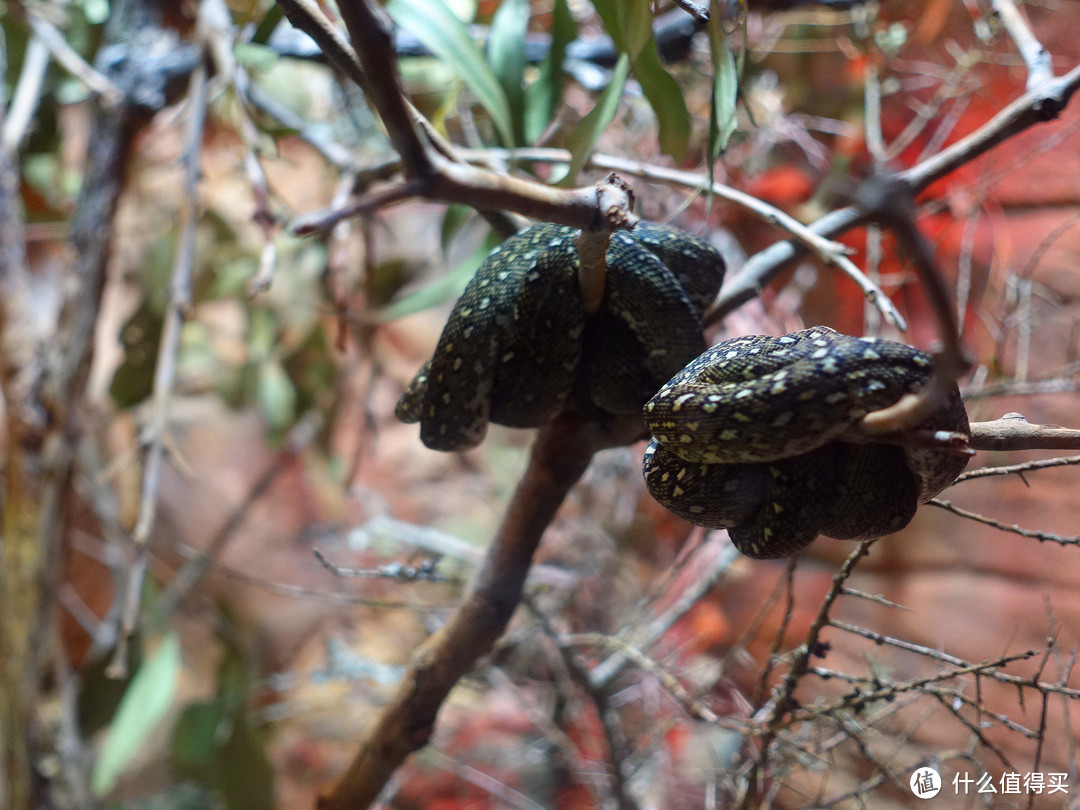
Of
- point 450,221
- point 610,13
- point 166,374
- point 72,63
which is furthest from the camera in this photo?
point 72,63

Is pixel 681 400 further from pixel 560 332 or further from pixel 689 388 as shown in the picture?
pixel 560 332

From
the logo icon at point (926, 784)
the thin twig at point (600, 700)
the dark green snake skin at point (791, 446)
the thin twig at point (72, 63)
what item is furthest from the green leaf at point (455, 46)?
the logo icon at point (926, 784)

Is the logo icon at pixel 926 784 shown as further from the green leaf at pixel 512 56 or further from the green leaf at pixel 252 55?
the green leaf at pixel 252 55

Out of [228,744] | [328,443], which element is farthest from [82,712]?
[328,443]

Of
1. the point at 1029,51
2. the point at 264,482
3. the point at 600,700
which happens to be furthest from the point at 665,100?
the point at 264,482

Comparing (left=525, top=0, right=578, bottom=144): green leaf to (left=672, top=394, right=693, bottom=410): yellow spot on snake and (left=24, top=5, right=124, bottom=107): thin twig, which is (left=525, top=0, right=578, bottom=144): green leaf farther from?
(left=24, top=5, right=124, bottom=107): thin twig
